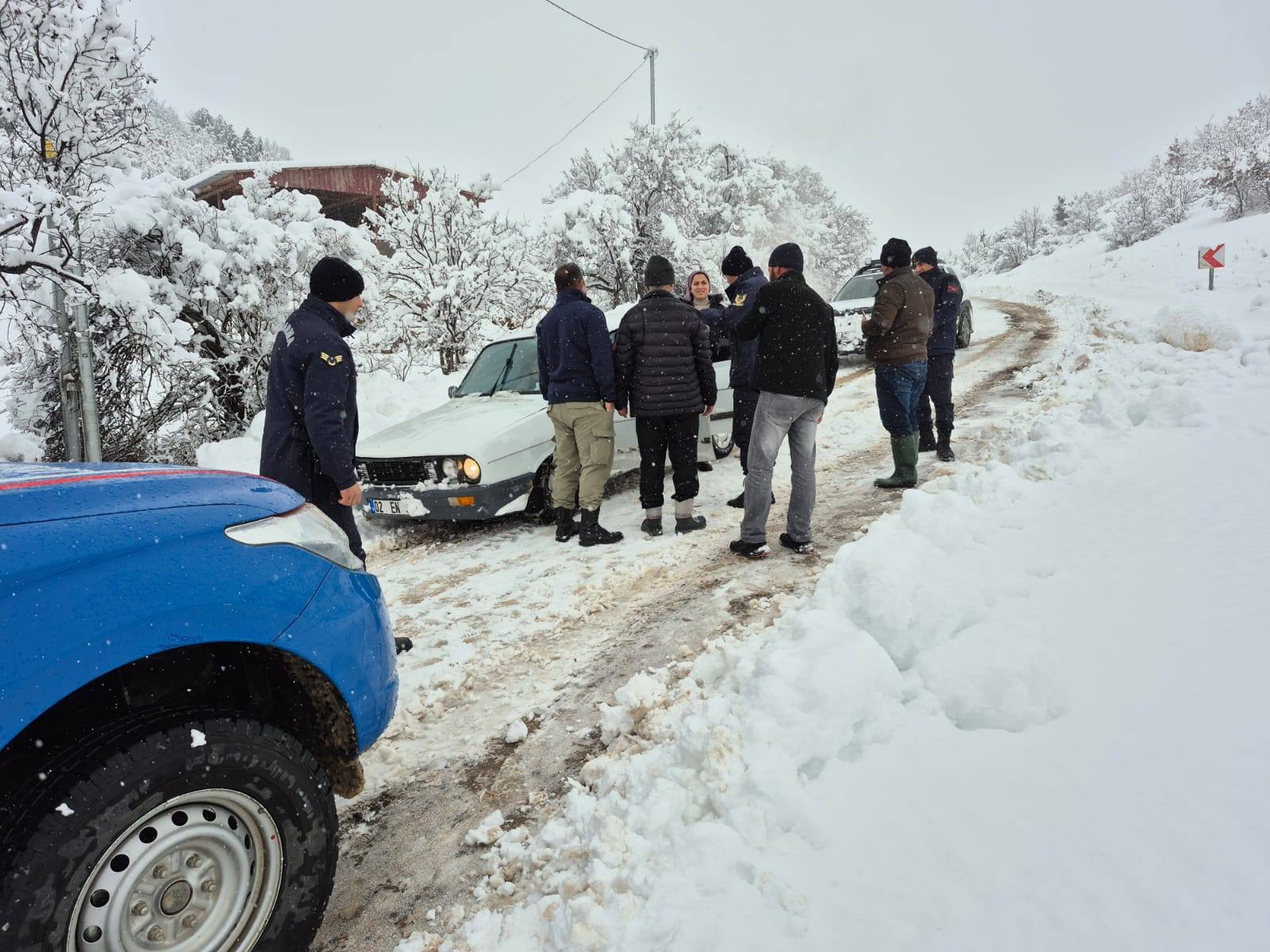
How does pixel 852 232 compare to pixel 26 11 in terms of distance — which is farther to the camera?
pixel 852 232

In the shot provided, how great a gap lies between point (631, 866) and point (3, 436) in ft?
28.2

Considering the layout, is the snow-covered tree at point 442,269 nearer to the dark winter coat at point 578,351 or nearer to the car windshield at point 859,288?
the car windshield at point 859,288

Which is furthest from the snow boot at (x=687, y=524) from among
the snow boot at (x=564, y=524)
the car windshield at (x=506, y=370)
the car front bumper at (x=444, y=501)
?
the car windshield at (x=506, y=370)

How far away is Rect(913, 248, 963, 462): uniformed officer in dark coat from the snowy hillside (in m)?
2.86

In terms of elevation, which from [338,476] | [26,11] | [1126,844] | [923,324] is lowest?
[1126,844]

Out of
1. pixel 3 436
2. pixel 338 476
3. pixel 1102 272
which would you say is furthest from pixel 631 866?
pixel 1102 272

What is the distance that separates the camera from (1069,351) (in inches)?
428

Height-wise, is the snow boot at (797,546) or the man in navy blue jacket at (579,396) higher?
the man in navy blue jacket at (579,396)

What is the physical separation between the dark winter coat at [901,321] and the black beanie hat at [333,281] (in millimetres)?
4001

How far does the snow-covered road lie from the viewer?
2264 millimetres

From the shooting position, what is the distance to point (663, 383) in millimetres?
5191

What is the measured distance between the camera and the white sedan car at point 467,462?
17.2 feet

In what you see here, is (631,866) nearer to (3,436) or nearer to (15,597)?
(15,597)

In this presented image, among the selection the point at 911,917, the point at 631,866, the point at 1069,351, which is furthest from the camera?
the point at 1069,351
